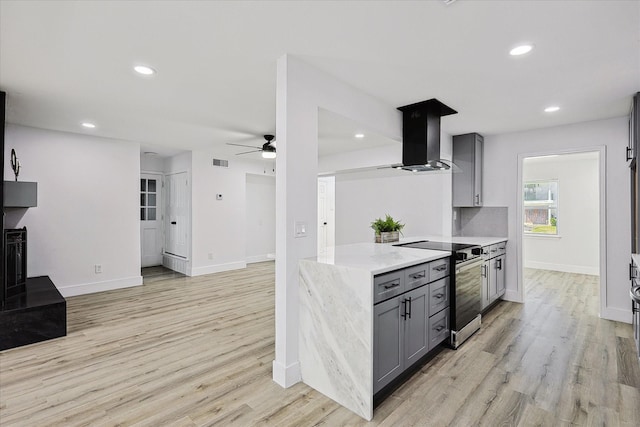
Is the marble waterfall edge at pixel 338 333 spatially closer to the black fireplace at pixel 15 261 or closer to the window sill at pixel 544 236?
the black fireplace at pixel 15 261

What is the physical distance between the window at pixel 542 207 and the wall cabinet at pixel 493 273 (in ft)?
10.9

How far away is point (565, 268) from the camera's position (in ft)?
22.7

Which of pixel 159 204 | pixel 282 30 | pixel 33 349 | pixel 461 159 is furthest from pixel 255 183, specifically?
pixel 282 30

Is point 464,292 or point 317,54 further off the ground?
point 317,54

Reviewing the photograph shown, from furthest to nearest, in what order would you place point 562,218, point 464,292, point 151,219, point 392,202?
Answer: point 151,219 < point 562,218 < point 392,202 < point 464,292

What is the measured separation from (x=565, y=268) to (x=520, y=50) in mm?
6443

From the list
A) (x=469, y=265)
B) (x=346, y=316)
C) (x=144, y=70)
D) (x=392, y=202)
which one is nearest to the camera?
(x=346, y=316)

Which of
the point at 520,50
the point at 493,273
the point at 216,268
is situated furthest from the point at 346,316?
the point at 216,268

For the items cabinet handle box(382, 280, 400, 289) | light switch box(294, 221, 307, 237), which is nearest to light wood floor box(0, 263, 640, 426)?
cabinet handle box(382, 280, 400, 289)

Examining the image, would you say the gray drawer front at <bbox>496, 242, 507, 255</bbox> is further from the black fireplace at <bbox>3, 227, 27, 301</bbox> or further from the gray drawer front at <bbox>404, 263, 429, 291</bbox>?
the black fireplace at <bbox>3, 227, 27, 301</bbox>

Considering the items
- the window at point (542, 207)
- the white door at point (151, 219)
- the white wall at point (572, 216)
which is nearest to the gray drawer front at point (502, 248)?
the white wall at point (572, 216)

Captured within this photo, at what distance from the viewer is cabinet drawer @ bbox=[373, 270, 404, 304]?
2084mm

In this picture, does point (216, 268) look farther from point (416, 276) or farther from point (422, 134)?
point (416, 276)

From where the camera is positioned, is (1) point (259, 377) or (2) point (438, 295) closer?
(1) point (259, 377)
